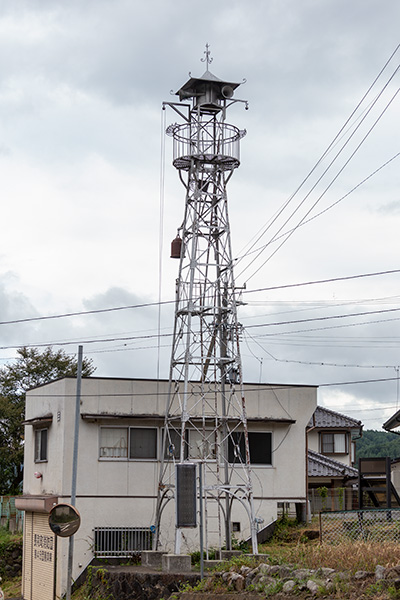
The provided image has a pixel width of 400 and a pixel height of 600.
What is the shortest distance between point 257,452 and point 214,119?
463 inches

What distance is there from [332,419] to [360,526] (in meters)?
37.7

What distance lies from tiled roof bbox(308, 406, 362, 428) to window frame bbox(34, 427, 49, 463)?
27.2 m

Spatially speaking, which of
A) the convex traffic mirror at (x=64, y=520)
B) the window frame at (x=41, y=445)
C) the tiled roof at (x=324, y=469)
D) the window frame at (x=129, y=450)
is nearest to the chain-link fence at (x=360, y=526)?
the convex traffic mirror at (x=64, y=520)

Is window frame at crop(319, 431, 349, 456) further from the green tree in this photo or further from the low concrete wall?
the low concrete wall

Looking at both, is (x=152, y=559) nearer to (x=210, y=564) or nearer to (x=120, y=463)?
(x=210, y=564)

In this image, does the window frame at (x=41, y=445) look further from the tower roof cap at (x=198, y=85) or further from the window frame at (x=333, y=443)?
the window frame at (x=333, y=443)

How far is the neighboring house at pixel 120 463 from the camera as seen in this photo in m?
28.7

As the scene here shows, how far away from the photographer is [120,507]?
1137 inches

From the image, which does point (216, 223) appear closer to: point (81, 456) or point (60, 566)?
point (81, 456)

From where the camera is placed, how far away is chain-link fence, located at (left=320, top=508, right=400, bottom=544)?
59.8ft

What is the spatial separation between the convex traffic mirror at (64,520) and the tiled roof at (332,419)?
35.7 metres

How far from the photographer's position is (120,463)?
2922cm

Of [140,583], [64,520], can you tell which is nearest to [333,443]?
[140,583]

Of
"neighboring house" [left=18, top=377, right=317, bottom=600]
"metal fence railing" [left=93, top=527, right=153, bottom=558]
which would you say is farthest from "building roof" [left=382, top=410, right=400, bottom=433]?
"metal fence railing" [left=93, top=527, right=153, bottom=558]
